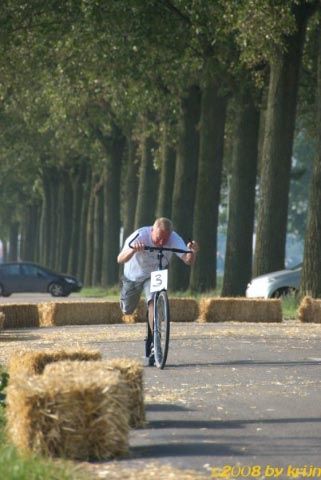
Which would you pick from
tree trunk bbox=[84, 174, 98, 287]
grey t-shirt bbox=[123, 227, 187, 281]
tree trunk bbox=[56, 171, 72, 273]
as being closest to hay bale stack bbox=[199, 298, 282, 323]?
grey t-shirt bbox=[123, 227, 187, 281]

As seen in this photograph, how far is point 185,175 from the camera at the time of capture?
44.1m

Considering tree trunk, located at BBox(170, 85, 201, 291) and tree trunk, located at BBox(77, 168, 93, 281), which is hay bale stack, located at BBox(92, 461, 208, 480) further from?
tree trunk, located at BBox(77, 168, 93, 281)

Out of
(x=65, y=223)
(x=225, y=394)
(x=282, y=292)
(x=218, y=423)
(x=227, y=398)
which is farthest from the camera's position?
(x=65, y=223)

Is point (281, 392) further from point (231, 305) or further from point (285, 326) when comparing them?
point (231, 305)

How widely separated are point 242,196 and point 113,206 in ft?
69.1

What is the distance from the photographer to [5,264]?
6128 centimetres

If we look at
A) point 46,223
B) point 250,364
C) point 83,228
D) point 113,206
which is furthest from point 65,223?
point 250,364

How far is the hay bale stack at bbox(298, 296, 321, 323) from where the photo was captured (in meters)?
27.5

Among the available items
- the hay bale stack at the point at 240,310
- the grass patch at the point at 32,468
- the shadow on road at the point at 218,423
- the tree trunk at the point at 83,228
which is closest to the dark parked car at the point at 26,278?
the tree trunk at the point at 83,228

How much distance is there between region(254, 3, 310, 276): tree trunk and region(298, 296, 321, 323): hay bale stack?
700cm

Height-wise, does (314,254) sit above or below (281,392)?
above

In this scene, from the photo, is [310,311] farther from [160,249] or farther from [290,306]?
[160,249]

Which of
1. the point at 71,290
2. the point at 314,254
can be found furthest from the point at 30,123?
the point at 314,254

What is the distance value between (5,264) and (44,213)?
61.6ft
